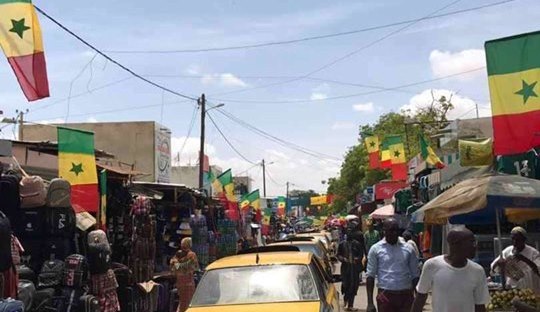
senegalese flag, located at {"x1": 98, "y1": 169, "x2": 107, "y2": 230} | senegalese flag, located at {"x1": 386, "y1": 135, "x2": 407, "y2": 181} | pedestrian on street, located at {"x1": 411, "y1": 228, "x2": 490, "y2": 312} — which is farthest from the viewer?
senegalese flag, located at {"x1": 386, "y1": 135, "x2": 407, "y2": 181}

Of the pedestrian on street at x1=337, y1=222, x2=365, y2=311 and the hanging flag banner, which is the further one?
the pedestrian on street at x1=337, y1=222, x2=365, y2=311

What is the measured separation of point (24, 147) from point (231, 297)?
602 centimetres

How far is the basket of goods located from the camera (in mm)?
7066

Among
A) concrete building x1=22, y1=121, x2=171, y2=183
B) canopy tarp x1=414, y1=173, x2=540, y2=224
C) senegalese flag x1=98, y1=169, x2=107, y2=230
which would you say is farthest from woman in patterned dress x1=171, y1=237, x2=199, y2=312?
concrete building x1=22, y1=121, x2=171, y2=183

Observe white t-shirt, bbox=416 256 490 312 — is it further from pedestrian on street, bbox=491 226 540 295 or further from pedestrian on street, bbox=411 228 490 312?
pedestrian on street, bbox=491 226 540 295

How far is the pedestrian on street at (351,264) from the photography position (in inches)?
591

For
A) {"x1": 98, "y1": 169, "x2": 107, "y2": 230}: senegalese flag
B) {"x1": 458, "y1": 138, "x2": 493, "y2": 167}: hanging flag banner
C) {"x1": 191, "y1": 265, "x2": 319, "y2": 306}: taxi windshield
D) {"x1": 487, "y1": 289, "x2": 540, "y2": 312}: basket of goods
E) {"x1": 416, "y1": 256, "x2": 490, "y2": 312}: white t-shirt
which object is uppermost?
{"x1": 458, "y1": 138, "x2": 493, "y2": 167}: hanging flag banner

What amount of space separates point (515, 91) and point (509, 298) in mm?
3308

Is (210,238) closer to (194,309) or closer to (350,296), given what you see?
(350,296)

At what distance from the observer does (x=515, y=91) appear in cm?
932

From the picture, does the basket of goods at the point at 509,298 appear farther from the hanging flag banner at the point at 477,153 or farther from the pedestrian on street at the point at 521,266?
the hanging flag banner at the point at 477,153

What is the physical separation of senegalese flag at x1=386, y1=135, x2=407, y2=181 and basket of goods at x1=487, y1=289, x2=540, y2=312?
68.9 ft

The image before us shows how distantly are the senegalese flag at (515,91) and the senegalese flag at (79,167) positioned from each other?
20.6 feet

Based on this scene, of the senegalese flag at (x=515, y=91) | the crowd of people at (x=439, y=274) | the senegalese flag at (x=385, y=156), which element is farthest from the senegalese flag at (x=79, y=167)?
the senegalese flag at (x=385, y=156)
